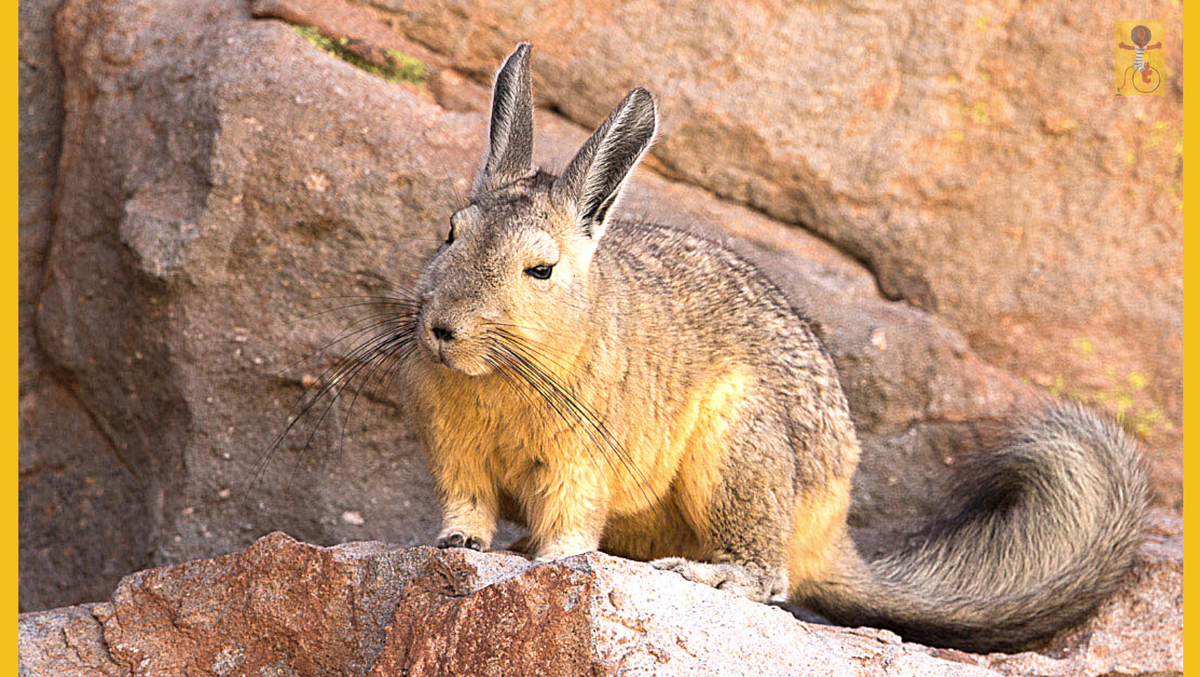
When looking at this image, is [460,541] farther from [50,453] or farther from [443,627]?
[50,453]

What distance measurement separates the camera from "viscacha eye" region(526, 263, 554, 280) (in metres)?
5.03

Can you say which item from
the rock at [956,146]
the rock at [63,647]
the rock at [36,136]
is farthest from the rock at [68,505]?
Result: the rock at [956,146]

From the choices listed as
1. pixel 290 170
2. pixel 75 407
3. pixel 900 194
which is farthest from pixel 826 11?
pixel 75 407

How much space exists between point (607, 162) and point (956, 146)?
4050mm

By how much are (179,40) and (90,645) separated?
13.2ft

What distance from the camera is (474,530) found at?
210 inches

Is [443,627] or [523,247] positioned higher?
[523,247]

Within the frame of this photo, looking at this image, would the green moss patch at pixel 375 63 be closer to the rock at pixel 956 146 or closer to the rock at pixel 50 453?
the rock at pixel 956 146

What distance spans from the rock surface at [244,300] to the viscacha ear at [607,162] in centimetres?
217

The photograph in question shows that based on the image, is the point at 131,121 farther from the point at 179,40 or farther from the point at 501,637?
the point at 501,637

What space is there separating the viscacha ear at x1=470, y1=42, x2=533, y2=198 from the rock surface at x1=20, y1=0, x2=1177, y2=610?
5.81ft

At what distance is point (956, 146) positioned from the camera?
840 cm

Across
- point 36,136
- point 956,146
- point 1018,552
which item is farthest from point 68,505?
point 956,146

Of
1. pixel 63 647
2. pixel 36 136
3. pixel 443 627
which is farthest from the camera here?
pixel 36 136
